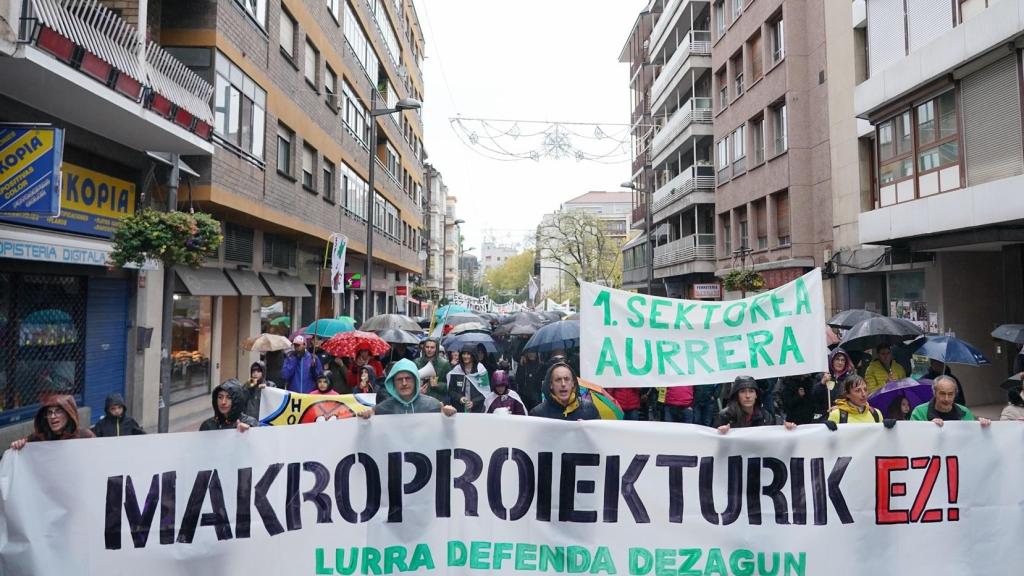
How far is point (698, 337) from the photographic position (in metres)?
5.67

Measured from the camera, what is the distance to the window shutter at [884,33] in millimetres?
15070

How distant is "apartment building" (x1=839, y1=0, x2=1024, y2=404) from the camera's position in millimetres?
12188

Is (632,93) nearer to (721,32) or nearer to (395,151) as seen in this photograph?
(721,32)

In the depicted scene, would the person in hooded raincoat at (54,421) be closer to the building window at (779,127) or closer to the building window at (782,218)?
the building window at (782,218)

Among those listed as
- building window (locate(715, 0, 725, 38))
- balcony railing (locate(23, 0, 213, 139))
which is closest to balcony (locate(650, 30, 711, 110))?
building window (locate(715, 0, 725, 38))

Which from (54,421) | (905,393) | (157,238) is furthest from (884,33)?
(54,421)

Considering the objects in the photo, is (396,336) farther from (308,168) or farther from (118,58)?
(308,168)

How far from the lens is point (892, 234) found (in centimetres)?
1524

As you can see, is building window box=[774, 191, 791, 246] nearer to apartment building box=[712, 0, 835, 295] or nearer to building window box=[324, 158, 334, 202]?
apartment building box=[712, 0, 835, 295]

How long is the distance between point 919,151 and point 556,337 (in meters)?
10.5

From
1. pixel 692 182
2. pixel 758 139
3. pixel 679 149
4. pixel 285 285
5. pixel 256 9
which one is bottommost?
pixel 285 285

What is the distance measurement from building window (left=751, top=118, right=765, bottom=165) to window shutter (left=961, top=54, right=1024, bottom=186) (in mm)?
13208

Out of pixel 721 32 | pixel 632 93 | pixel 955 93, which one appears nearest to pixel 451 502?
pixel 955 93

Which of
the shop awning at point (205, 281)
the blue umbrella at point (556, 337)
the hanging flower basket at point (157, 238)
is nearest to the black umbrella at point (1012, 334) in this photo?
the blue umbrella at point (556, 337)
